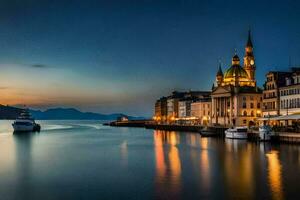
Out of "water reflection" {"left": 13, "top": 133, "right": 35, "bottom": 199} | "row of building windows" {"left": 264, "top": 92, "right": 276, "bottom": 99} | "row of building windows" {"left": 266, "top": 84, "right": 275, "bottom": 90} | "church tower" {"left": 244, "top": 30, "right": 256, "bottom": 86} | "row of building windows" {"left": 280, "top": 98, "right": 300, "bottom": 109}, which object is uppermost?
"church tower" {"left": 244, "top": 30, "right": 256, "bottom": 86}

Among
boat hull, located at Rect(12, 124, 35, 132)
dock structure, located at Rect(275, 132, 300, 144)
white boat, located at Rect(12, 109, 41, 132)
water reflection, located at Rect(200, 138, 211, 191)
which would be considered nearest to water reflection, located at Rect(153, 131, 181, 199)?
water reflection, located at Rect(200, 138, 211, 191)

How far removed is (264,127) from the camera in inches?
3504

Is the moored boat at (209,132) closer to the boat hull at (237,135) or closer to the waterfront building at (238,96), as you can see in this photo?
the boat hull at (237,135)

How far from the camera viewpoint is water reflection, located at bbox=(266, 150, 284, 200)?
3910cm

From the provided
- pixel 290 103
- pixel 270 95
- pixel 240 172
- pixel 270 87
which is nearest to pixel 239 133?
pixel 290 103

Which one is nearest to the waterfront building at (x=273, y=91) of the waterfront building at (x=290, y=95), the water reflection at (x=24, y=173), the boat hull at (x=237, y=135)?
the waterfront building at (x=290, y=95)

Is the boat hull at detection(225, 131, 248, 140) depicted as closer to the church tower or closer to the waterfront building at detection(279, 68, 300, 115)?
the waterfront building at detection(279, 68, 300, 115)

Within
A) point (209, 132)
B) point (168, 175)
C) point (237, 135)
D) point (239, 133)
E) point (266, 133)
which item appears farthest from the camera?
point (209, 132)

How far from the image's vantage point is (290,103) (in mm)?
111000

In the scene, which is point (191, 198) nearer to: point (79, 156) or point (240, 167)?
point (240, 167)

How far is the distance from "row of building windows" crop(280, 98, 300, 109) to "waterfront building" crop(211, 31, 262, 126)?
4391 cm

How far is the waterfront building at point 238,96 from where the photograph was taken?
16175 centimetres

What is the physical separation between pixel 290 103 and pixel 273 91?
10530mm

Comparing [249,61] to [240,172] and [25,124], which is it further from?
[240,172]
